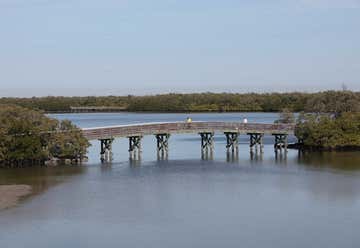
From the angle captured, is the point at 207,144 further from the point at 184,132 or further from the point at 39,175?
the point at 39,175

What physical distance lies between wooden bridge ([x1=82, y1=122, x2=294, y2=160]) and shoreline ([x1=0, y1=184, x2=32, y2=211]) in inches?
536

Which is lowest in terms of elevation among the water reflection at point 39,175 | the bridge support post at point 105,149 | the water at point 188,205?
the water at point 188,205

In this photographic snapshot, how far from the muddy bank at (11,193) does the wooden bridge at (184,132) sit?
13694 mm

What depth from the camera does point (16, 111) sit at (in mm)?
50031

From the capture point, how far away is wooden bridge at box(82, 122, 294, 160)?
174 feet

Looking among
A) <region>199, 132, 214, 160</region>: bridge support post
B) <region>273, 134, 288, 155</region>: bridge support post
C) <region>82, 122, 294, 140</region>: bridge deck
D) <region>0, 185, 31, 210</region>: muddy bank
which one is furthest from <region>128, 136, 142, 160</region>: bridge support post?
<region>0, 185, 31, 210</region>: muddy bank

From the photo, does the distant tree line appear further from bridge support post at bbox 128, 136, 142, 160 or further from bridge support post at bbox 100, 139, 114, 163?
bridge support post at bbox 100, 139, 114, 163

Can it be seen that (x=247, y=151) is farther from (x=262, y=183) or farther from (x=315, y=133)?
(x=262, y=183)

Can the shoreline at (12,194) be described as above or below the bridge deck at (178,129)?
below

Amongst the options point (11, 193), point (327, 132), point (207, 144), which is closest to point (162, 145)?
point (207, 144)

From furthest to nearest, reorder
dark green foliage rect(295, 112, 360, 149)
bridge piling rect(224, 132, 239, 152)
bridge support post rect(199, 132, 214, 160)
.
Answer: bridge piling rect(224, 132, 239, 152), dark green foliage rect(295, 112, 360, 149), bridge support post rect(199, 132, 214, 160)

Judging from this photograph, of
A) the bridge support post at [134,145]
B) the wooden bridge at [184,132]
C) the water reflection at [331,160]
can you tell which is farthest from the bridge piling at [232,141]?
the bridge support post at [134,145]

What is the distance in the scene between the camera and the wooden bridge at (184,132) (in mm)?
53156

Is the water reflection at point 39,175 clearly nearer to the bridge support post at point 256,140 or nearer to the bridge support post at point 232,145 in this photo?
the bridge support post at point 232,145
